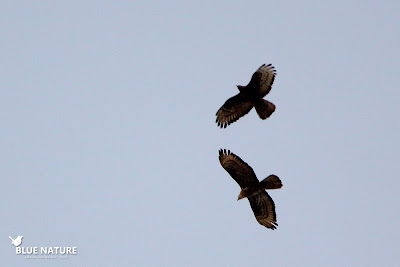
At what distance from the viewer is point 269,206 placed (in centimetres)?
2559

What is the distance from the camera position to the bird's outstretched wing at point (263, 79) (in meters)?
25.7

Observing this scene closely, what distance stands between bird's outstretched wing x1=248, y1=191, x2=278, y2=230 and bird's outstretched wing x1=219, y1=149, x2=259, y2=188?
0.72 metres

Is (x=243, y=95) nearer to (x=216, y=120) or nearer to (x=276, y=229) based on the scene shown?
(x=216, y=120)

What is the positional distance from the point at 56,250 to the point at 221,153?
9.32 meters

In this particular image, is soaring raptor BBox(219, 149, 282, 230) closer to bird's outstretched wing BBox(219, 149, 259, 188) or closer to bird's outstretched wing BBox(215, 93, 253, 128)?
bird's outstretched wing BBox(219, 149, 259, 188)

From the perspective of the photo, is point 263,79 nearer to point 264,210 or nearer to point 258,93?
point 258,93

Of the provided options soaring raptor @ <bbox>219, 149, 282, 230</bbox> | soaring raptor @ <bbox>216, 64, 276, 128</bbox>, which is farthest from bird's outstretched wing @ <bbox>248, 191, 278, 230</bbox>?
soaring raptor @ <bbox>216, 64, 276, 128</bbox>

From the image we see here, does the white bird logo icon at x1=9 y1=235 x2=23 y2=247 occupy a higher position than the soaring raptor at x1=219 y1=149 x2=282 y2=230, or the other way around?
the white bird logo icon at x1=9 y1=235 x2=23 y2=247

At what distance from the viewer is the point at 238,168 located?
24.9 m

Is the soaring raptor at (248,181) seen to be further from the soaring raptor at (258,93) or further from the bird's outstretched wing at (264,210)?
the soaring raptor at (258,93)

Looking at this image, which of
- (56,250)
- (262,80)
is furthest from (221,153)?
(56,250)

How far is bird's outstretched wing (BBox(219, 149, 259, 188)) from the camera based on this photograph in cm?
2480

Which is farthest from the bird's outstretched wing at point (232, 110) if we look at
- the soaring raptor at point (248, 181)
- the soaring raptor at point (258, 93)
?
the soaring raptor at point (248, 181)

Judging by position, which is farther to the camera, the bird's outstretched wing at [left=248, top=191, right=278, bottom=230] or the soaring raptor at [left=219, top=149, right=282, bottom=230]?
the bird's outstretched wing at [left=248, top=191, right=278, bottom=230]
